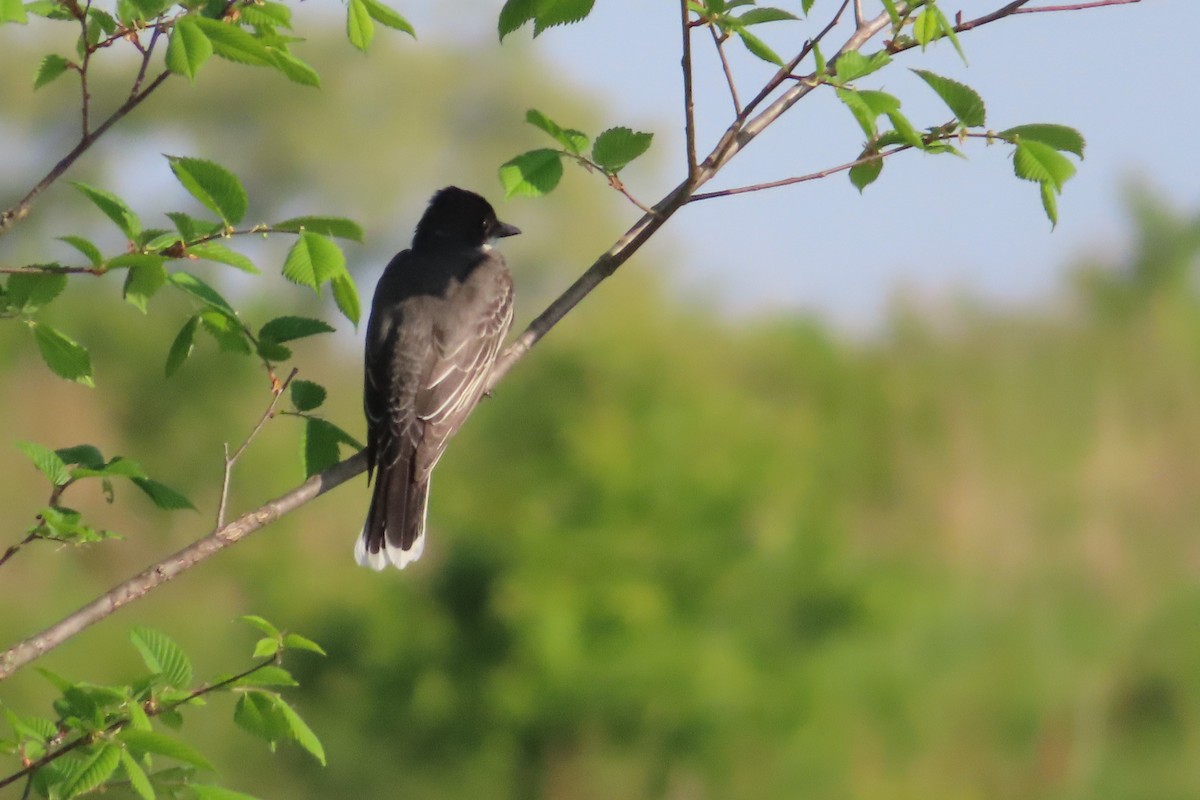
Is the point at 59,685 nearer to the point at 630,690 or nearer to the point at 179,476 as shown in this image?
the point at 630,690

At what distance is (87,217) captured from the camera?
2800 cm

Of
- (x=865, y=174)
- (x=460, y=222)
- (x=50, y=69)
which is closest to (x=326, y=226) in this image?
(x=50, y=69)

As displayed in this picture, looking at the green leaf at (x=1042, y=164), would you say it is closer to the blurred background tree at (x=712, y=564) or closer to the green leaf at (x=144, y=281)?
the green leaf at (x=144, y=281)

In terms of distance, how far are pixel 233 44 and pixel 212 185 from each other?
0.31 m

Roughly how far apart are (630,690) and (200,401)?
53.8ft

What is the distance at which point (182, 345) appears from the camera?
3.41 m

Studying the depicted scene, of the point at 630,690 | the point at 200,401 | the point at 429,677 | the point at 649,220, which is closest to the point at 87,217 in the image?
the point at 200,401

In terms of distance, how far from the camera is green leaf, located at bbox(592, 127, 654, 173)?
133 inches

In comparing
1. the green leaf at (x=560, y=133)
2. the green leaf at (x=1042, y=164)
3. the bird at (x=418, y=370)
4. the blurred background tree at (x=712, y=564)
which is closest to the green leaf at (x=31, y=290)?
the green leaf at (x=560, y=133)

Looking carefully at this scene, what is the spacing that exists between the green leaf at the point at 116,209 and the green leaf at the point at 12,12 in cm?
38

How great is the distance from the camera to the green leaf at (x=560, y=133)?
11.0ft

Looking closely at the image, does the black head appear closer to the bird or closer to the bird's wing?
the bird

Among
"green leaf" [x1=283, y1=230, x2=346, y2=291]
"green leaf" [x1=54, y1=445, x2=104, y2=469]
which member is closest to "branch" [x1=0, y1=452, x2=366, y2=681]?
"green leaf" [x1=54, y1=445, x2=104, y2=469]

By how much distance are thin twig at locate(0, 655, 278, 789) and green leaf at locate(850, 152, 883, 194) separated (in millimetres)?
1637
